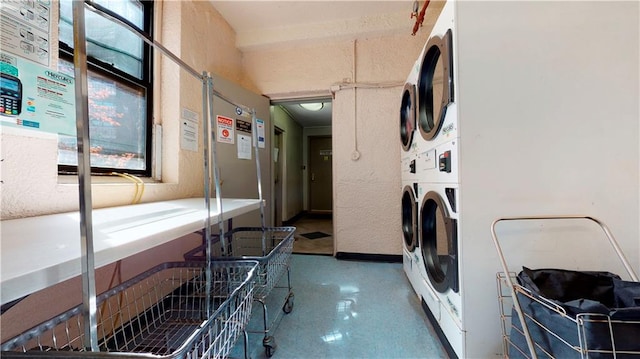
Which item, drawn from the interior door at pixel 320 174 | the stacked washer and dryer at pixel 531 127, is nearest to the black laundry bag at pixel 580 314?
the stacked washer and dryer at pixel 531 127

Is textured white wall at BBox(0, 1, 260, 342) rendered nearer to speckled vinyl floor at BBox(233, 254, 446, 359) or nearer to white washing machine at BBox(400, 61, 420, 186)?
speckled vinyl floor at BBox(233, 254, 446, 359)

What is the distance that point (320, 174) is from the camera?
18.2ft

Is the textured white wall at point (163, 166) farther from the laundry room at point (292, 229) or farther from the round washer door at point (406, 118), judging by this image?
the round washer door at point (406, 118)

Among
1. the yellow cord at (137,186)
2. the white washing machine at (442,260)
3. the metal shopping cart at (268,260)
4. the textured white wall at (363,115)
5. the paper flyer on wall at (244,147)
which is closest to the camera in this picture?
the white washing machine at (442,260)

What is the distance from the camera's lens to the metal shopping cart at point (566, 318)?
1.96 feet

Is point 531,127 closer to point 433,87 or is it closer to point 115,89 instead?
point 433,87

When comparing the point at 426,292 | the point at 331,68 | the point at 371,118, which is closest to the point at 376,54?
the point at 331,68

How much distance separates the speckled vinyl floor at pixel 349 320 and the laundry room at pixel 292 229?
1cm

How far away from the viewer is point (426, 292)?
4.58 feet

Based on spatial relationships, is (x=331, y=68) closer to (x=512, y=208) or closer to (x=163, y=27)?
(x=163, y=27)

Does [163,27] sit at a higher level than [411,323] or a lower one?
higher

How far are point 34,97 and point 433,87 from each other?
6.47 ft

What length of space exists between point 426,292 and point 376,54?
7.38 feet

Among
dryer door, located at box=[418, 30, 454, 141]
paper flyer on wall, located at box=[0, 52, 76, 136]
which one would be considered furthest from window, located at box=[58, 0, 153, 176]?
dryer door, located at box=[418, 30, 454, 141]
